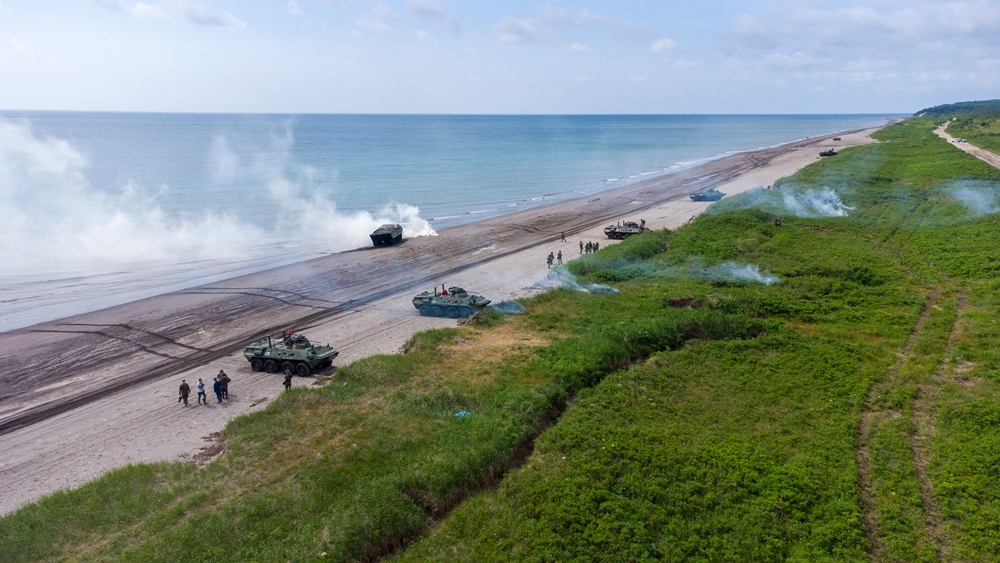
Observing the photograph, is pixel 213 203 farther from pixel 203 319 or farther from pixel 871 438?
pixel 871 438

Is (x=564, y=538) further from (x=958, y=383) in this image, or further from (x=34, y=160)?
(x=34, y=160)

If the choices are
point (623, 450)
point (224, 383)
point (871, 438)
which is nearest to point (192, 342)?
point (224, 383)

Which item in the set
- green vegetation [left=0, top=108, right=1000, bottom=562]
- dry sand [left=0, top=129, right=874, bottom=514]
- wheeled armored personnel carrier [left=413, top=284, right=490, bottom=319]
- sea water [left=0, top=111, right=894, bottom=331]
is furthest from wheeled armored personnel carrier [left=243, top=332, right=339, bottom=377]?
sea water [left=0, top=111, right=894, bottom=331]

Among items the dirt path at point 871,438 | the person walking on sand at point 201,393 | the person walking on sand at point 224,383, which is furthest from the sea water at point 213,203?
the dirt path at point 871,438

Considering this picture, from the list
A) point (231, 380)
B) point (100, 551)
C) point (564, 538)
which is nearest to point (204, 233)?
point (231, 380)

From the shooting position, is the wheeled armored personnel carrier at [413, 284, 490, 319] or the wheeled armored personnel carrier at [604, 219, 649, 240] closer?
the wheeled armored personnel carrier at [413, 284, 490, 319]

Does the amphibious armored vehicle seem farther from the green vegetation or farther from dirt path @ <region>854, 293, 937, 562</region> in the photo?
dirt path @ <region>854, 293, 937, 562</region>
